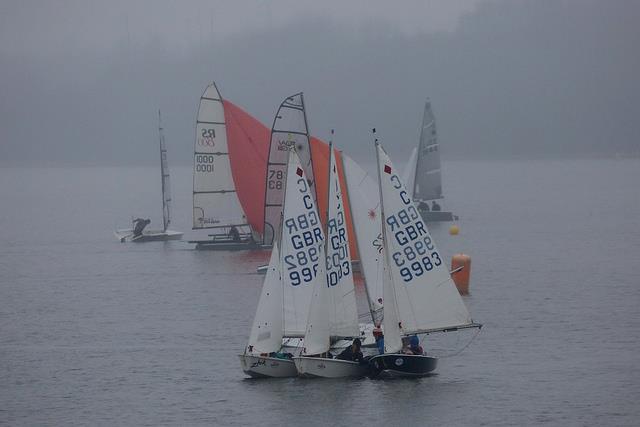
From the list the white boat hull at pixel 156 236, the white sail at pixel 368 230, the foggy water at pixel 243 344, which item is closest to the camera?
the foggy water at pixel 243 344

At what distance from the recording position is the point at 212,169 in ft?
293

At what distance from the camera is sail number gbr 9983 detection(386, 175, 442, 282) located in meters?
43.1

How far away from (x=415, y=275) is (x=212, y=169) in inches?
1861

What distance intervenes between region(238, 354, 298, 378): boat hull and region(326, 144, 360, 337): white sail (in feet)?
6.91

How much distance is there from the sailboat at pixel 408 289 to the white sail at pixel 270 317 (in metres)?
3.73

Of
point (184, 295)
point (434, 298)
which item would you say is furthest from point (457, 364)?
point (184, 295)

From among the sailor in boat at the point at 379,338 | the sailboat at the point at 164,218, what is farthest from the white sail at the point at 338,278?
the sailboat at the point at 164,218

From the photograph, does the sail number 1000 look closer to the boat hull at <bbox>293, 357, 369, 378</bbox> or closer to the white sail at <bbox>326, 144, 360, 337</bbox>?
the white sail at <bbox>326, 144, 360, 337</bbox>

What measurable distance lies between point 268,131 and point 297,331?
47924mm

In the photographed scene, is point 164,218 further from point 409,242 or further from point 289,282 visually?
point 409,242

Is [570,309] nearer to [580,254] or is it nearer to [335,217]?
[335,217]

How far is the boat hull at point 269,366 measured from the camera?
4444cm

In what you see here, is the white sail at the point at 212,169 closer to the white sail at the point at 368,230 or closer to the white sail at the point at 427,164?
the white sail at the point at 427,164

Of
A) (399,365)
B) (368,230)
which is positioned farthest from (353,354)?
(368,230)
